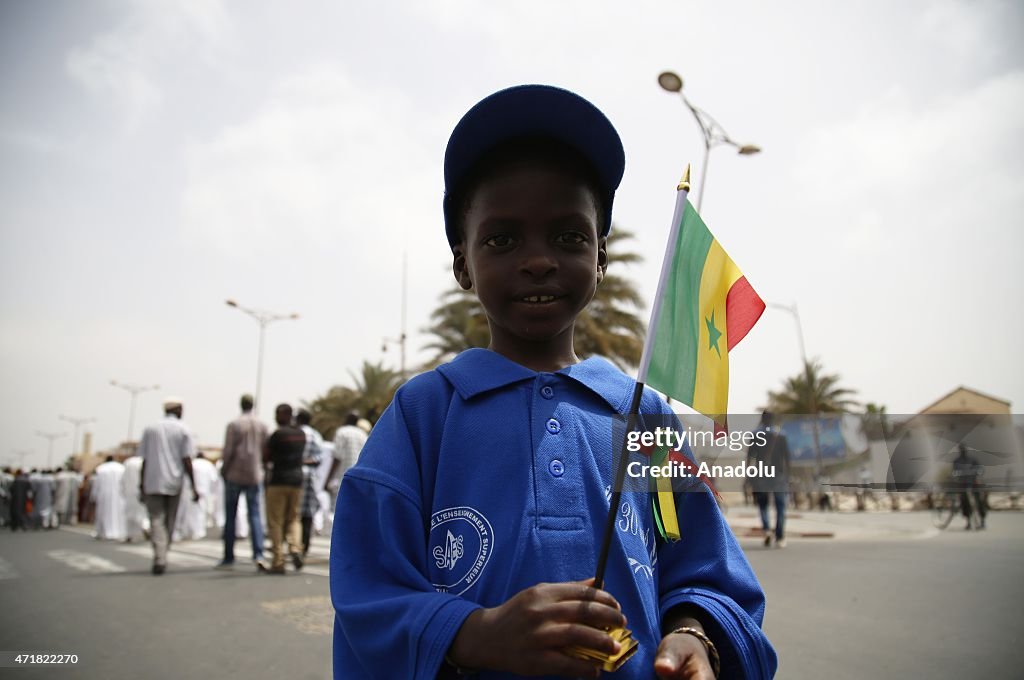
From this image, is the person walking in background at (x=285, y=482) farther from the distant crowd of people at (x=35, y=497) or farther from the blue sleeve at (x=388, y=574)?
the distant crowd of people at (x=35, y=497)

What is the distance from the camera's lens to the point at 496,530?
1274mm

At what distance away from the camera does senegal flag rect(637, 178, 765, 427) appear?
4.41 feet

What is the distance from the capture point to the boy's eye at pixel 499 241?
4.77ft

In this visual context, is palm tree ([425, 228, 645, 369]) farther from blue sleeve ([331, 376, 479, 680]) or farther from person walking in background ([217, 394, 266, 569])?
blue sleeve ([331, 376, 479, 680])

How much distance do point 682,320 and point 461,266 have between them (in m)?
0.57

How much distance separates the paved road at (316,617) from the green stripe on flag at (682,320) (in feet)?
9.88

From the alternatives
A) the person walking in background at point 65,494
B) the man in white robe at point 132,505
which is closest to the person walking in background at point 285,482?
the man in white robe at point 132,505

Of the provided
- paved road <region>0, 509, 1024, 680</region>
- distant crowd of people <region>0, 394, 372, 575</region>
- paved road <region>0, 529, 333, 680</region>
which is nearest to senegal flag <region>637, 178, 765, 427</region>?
paved road <region>0, 509, 1024, 680</region>

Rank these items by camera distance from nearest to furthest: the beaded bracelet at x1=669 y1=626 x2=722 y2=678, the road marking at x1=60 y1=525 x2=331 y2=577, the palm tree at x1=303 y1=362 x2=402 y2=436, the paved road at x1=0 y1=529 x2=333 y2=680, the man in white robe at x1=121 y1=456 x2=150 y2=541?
the beaded bracelet at x1=669 y1=626 x2=722 y2=678, the paved road at x1=0 y1=529 x2=333 y2=680, the road marking at x1=60 y1=525 x2=331 y2=577, the man in white robe at x1=121 y1=456 x2=150 y2=541, the palm tree at x1=303 y1=362 x2=402 y2=436

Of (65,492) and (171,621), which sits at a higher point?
(65,492)

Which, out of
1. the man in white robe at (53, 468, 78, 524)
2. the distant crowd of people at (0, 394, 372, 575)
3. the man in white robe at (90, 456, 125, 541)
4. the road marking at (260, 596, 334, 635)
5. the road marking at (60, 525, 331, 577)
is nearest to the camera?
the road marking at (260, 596, 334, 635)

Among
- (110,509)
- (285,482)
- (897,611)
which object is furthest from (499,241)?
(110,509)

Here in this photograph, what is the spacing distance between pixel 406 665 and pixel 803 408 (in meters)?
40.7

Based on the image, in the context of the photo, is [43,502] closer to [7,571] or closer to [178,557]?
[178,557]
